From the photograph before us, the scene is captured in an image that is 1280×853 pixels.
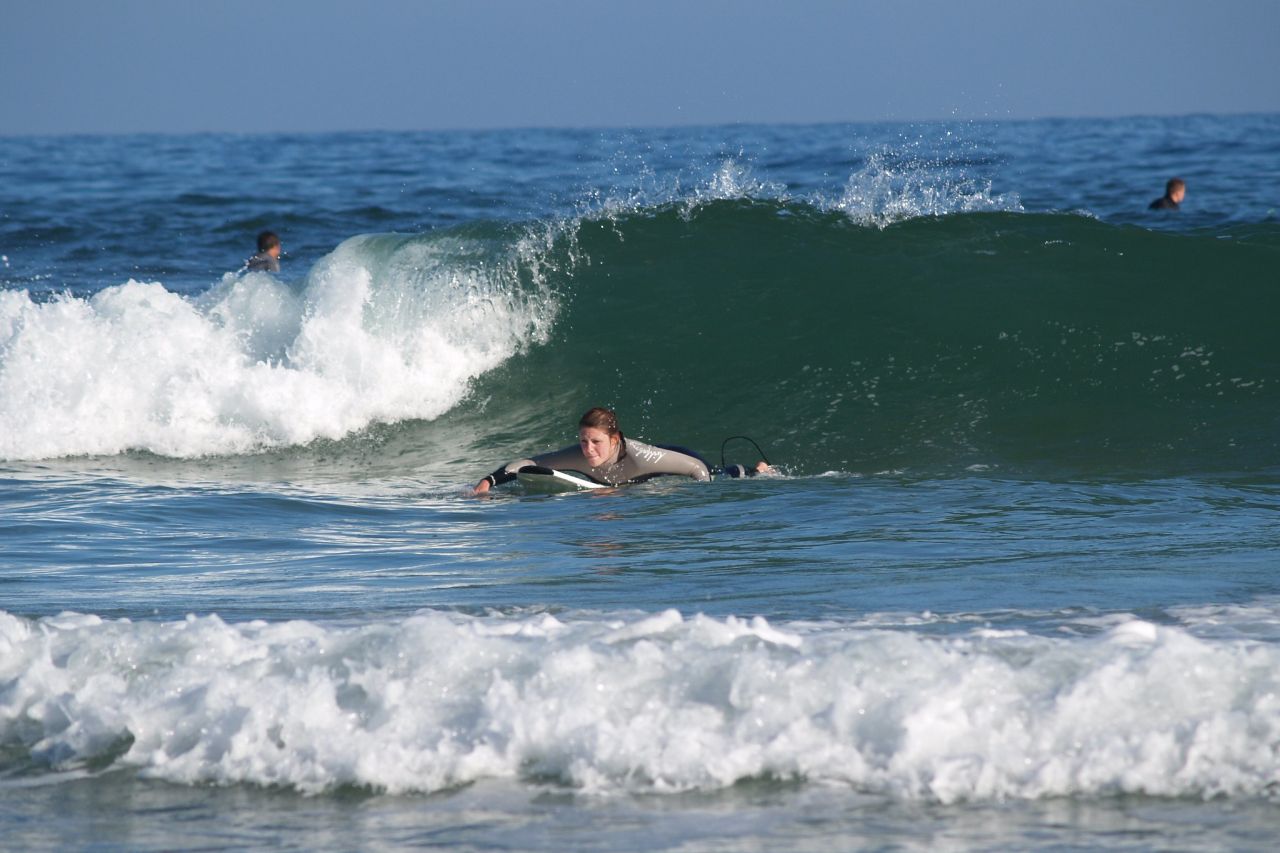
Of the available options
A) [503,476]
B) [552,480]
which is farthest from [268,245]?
[552,480]

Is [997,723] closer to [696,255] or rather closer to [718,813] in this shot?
[718,813]

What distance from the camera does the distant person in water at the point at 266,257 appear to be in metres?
17.2

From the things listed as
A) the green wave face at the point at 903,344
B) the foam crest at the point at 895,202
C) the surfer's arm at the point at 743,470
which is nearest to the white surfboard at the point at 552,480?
the surfer's arm at the point at 743,470

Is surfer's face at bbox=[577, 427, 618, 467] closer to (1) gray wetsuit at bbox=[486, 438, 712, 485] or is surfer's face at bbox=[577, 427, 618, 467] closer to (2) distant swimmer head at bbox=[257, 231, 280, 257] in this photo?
(1) gray wetsuit at bbox=[486, 438, 712, 485]

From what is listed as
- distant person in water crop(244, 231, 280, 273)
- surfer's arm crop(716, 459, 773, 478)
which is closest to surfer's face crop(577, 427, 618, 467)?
surfer's arm crop(716, 459, 773, 478)

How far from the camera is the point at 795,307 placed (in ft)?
42.4

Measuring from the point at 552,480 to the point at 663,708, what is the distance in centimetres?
470

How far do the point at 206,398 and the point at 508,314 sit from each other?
2.81m

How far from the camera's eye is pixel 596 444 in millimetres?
9016

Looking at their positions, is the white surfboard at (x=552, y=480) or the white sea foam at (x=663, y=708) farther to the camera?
the white surfboard at (x=552, y=480)

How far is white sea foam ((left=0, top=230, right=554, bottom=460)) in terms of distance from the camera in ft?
37.6

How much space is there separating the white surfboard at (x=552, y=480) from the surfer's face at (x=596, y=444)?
13 cm

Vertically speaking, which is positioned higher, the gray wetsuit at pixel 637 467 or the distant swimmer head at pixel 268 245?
the distant swimmer head at pixel 268 245

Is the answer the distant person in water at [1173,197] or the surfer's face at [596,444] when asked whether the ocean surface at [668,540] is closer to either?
the surfer's face at [596,444]
